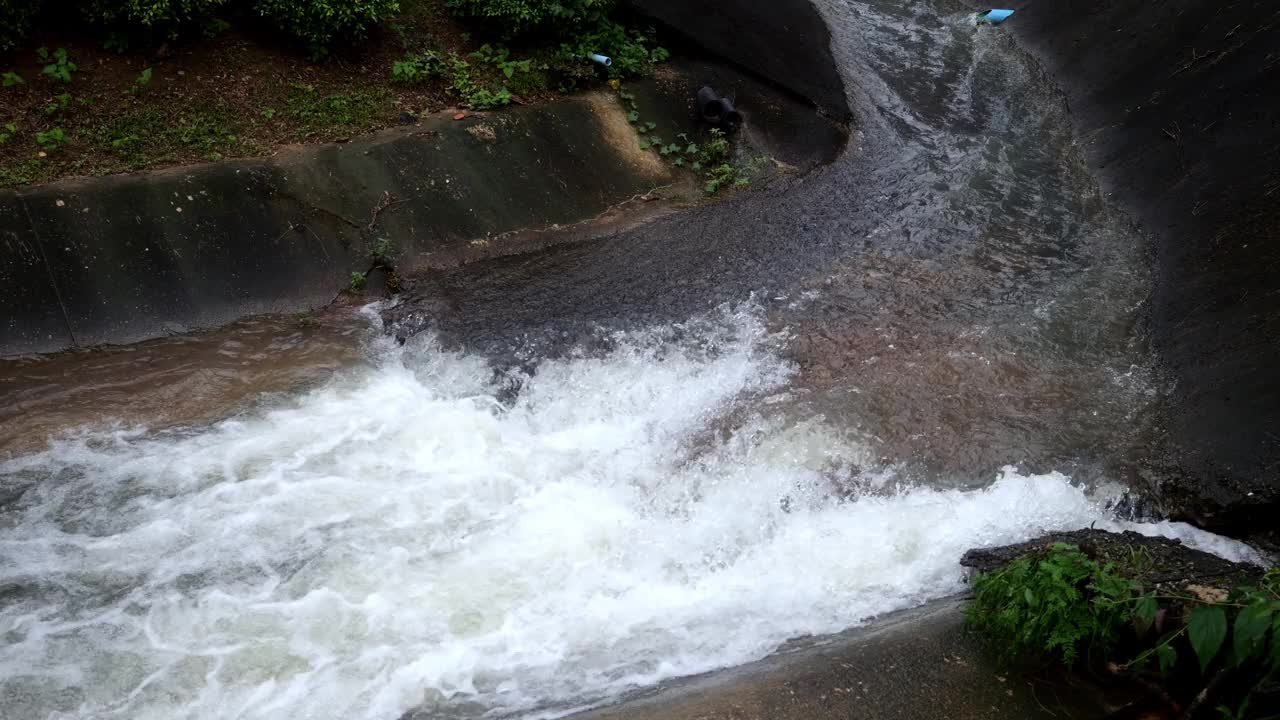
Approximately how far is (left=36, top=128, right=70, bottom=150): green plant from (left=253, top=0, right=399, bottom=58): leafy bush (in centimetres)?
223

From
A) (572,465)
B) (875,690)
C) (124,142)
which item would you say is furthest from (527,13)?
(875,690)

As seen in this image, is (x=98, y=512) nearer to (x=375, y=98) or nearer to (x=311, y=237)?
(x=311, y=237)

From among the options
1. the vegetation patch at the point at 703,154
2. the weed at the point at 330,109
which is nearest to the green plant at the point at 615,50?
the vegetation patch at the point at 703,154

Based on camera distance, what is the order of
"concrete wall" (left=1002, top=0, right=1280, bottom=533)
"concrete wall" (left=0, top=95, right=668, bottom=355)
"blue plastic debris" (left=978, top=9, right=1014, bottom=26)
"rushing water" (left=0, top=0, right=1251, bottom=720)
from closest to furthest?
"rushing water" (left=0, top=0, right=1251, bottom=720)
"concrete wall" (left=1002, top=0, right=1280, bottom=533)
"concrete wall" (left=0, top=95, right=668, bottom=355)
"blue plastic debris" (left=978, top=9, right=1014, bottom=26)

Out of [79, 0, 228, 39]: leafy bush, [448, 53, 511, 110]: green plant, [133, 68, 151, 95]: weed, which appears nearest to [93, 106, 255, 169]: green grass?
[133, 68, 151, 95]: weed

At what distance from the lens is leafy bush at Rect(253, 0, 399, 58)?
8.53 meters

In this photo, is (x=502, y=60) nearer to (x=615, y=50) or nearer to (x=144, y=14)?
(x=615, y=50)

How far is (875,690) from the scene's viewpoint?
466 centimetres

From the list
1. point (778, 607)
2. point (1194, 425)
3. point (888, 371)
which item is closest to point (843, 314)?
point (888, 371)

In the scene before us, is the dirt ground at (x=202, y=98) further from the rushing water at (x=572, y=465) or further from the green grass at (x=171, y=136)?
the rushing water at (x=572, y=465)

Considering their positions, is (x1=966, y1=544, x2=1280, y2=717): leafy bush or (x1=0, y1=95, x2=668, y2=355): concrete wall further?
(x1=0, y1=95, x2=668, y2=355): concrete wall

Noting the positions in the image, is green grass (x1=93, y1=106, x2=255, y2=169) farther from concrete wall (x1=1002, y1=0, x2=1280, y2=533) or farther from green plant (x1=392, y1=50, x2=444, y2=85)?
concrete wall (x1=1002, y1=0, x2=1280, y2=533)

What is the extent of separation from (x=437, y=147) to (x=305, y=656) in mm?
5372

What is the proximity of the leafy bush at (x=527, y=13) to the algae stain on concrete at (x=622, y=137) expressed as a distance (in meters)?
0.94
